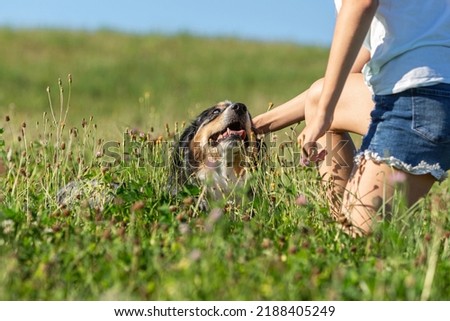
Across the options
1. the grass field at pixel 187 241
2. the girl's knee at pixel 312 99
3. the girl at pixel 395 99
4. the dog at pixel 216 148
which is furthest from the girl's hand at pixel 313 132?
the dog at pixel 216 148

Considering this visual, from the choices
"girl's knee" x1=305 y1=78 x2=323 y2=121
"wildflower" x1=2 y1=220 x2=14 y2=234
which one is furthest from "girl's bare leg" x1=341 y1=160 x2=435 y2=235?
"wildflower" x1=2 y1=220 x2=14 y2=234

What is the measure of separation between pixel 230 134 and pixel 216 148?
0.47ft

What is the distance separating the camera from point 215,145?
5.73m

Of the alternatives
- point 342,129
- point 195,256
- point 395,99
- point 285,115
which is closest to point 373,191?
point 395,99

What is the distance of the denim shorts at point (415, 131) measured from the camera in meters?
4.40

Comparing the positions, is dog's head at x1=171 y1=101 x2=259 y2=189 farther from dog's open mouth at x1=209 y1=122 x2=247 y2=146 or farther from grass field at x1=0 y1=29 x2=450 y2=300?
grass field at x1=0 y1=29 x2=450 y2=300

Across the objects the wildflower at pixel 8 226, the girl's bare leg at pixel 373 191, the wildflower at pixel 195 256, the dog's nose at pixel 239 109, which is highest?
the dog's nose at pixel 239 109

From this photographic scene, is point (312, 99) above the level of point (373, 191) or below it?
above

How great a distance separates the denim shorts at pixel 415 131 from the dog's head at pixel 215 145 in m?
1.27

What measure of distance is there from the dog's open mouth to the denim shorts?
4.18 ft

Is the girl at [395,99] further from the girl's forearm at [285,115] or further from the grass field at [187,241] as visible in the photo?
the girl's forearm at [285,115]

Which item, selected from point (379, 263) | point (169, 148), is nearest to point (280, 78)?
point (169, 148)

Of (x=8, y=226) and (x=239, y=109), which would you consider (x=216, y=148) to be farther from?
A: (x=8, y=226)
